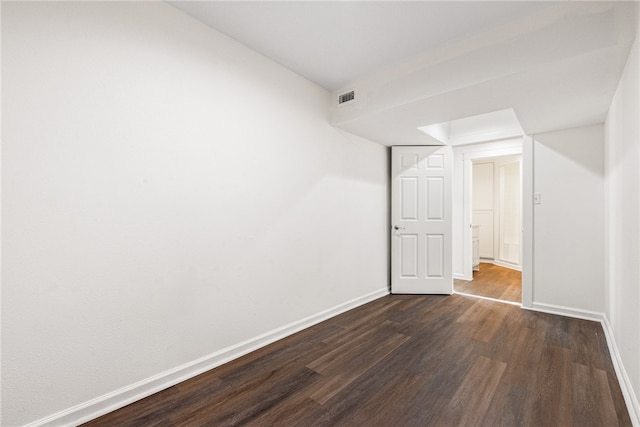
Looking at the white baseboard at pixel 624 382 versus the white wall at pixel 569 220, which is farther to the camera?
the white wall at pixel 569 220

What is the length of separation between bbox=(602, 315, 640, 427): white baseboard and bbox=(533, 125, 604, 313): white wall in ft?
1.88

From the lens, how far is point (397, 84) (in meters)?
2.62

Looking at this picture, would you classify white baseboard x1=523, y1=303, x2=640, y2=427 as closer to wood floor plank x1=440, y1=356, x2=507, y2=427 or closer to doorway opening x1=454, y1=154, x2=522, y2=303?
wood floor plank x1=440, y1=356, x2=507, y2=427

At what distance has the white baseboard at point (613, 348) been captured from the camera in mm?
1609

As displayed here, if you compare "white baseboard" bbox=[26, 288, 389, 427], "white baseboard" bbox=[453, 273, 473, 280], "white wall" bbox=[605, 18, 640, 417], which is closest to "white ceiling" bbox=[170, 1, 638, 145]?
"white wall" bbox=[605, 18, 640, 417]

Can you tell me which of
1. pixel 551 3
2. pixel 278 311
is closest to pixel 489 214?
pixel 551 3

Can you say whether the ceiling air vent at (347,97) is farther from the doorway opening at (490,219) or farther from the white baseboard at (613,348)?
the white baseboard at (613,348)

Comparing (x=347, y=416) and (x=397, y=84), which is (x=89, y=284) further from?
(x=397, y=84)

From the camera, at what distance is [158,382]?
1854 mm

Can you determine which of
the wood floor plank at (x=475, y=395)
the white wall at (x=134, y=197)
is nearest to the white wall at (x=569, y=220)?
the wood floor plank at (x=475, y=395)

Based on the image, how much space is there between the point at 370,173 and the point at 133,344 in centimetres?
313

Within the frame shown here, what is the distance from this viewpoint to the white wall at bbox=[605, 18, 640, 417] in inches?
63.6

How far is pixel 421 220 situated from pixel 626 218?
7.34ft

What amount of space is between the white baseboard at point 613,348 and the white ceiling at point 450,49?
6.75 ft
